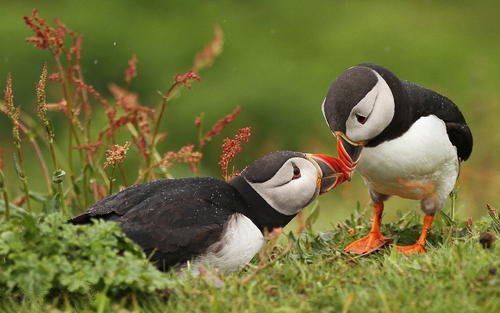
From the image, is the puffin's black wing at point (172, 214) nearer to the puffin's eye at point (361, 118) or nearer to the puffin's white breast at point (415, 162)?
the puffin's eye at point (361, 118)

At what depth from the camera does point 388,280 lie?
4066 millimetres

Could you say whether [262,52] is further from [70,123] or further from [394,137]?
[394,137]

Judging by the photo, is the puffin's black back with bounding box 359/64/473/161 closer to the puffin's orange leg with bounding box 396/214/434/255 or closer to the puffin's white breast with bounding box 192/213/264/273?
the puffin's orange leg with bounding box 396/214/434/255

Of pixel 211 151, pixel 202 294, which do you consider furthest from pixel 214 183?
pixel 211 151

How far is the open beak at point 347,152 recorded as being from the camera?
488 cm

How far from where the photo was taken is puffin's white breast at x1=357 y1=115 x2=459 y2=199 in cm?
505

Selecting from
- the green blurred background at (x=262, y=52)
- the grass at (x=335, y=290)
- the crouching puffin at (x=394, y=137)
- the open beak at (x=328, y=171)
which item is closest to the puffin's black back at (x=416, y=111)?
the crouching puffin at (x=394, y=137)

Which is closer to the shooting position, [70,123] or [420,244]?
[420,244]

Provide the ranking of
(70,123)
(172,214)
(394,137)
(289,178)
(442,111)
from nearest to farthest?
(172,214), (289,178), (394,137), (442,111), (70,123)

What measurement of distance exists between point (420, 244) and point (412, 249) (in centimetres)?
14

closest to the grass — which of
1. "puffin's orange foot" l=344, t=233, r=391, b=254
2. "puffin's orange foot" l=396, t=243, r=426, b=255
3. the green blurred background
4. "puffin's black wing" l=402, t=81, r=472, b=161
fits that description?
"puffin's orange foot" l=396, t=243, r=426, b=255

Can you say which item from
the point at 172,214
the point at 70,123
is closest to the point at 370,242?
the point at 172,214

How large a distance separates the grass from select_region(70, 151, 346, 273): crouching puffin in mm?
128

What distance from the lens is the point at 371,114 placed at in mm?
4879
